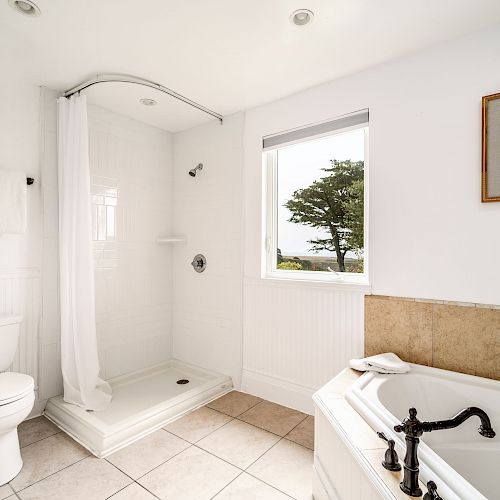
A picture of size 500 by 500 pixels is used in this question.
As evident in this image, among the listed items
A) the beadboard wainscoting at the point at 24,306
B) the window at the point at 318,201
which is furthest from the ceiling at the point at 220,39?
the beadboard wainscoting at the point at 24,306

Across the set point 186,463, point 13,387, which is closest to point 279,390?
point 186,463

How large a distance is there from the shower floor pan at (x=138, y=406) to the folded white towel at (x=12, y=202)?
1260 millimetres

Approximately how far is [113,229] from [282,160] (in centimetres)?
156

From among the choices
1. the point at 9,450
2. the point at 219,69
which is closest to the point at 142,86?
the point at 219,69

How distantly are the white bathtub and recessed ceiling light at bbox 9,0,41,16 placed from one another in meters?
2.42

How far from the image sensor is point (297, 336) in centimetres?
245

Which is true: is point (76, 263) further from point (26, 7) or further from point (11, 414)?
point (26, 7)

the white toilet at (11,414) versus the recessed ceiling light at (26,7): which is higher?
the recessed ceiling light at (26,7)

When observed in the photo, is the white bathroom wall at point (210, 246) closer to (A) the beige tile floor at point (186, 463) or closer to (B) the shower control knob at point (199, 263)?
(B) the shower control knob at point (199, 263)

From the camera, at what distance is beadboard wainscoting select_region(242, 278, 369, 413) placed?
2.22 metres

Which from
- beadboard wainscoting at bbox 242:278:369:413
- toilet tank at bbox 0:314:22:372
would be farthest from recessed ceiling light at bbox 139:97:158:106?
toilet tank at bbox 0:314:22:372

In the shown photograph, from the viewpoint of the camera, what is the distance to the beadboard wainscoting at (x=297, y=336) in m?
2.22

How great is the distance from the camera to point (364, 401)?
1471 millimetres

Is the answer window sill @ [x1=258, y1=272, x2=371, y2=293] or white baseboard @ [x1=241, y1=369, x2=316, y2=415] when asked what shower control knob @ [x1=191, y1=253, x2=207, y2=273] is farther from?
white baseboard @ [x1=241, y1=369, x2=316, y2=415]
